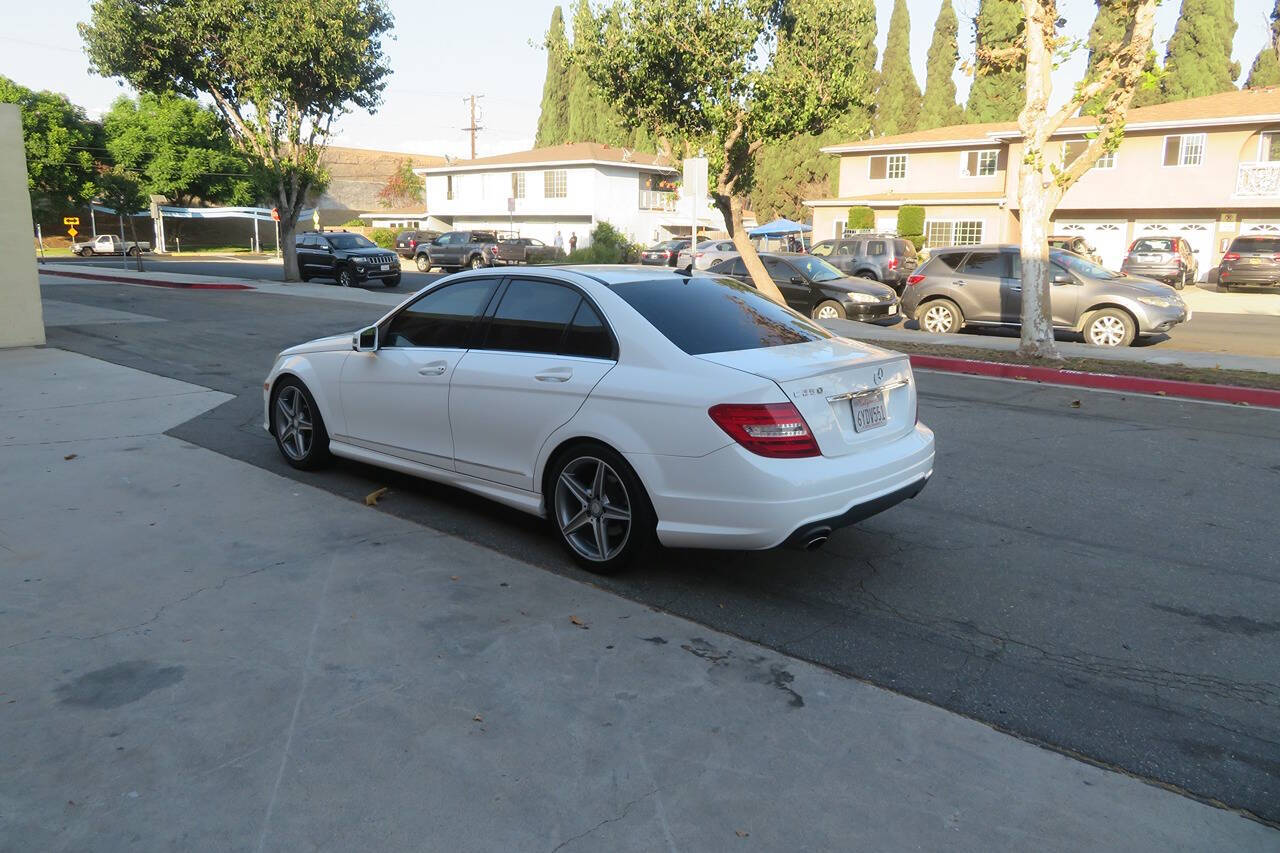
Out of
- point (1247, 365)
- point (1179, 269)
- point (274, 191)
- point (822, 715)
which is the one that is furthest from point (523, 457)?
point (1179, 269)

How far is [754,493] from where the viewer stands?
438 cm

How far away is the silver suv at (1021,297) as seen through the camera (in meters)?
15.4

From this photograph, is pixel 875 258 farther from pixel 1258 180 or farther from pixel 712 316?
pixel 712 316

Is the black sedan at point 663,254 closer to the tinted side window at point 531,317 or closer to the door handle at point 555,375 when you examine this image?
the tinted side window at point 531,317

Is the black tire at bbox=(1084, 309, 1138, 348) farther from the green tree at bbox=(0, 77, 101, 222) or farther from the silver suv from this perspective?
the green tree at bbox=(0, 77, 101, 222)

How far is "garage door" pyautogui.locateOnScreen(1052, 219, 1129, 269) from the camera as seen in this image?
37.7 m

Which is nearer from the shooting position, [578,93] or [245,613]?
[245,613]

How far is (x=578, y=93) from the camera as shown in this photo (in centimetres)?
6744

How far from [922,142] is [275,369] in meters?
39.0

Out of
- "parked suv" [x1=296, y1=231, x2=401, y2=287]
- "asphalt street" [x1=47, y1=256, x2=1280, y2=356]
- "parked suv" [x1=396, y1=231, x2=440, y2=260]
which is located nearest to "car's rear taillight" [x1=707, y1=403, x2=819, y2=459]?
"asphalt street" [x1=47, y1=256, x2=1280, y2=356]

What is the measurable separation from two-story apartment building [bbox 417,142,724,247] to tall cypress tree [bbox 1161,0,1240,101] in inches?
1079

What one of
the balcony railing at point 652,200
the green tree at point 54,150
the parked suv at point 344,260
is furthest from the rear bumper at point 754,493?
the green tree at point 54,150

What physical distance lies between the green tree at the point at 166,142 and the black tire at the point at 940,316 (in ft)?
174

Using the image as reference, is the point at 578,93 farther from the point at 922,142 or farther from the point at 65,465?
the point at 65,465
